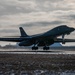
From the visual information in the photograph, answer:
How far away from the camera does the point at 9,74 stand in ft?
51.5

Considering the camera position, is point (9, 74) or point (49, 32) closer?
point (9, 74)

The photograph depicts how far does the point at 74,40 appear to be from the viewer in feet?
289

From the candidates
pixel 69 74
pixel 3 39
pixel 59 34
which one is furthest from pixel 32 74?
pixel 3 39

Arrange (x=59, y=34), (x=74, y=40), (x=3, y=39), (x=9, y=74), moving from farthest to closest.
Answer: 1. (x=74, y=40)
2. (x=3, y=39)
3. (x=59, y=34)
4. (x=9, y=74)

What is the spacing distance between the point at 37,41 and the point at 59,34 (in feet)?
21.4

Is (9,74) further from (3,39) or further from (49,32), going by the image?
(3,39)

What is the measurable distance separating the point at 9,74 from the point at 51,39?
193ft

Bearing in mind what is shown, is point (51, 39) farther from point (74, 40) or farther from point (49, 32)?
point (74, 40)

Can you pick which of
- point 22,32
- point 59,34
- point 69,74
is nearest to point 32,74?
point 69,74

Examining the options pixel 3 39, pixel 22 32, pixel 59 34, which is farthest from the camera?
pixel 22 32

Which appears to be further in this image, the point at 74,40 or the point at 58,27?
the point at 74,40

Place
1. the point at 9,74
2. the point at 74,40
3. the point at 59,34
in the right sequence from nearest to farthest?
the point at 9,74, the point at 59,34, the point at 74,40

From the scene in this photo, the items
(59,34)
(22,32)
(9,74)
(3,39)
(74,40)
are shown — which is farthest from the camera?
(22,32)

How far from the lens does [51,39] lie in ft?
243
